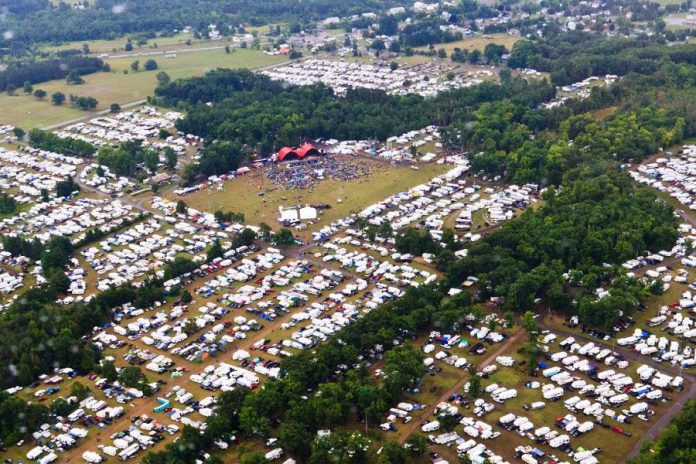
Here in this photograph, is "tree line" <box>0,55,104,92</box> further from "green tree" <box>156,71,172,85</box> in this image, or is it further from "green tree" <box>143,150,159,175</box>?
"green tree" <box>143,150,159,175</box>

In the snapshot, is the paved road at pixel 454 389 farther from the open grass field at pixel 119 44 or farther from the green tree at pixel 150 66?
the open grass field at pixel 119 44

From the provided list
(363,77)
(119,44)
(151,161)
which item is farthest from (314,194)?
(119,44)

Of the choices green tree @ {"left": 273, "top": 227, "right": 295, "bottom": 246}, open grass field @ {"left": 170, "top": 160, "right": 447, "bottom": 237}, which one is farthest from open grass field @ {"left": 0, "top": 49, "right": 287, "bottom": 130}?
green tree @ {"left": 273, "top": 227, "right": 295, "bottom": 246}

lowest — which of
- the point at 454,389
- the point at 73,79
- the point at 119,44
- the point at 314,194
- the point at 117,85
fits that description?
the point at 454,389

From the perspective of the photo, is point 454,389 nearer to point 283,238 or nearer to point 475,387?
point 475,387

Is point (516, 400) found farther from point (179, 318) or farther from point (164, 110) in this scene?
point (164, 110)

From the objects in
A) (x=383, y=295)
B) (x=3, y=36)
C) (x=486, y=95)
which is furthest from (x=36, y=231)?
(x=3, y=36)
